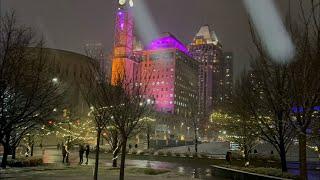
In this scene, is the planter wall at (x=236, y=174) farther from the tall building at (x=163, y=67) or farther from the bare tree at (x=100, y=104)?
the tall building at (x=163, y=67)

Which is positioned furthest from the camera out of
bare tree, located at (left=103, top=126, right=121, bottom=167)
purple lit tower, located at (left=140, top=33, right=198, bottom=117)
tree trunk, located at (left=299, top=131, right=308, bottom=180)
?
purple lit tower, located at (left=140, top=33, right=198, bottom=117)

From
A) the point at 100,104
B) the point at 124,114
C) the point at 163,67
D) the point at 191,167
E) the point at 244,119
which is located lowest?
the point at 191,167

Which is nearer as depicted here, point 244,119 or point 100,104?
point 100,104

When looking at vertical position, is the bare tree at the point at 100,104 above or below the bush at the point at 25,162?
above

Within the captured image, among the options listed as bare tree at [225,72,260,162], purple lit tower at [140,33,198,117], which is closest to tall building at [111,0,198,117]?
purple lit tower at [140,33,198,117]

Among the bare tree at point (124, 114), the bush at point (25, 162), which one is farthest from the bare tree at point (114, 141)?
the bare tree at point (124, 114)

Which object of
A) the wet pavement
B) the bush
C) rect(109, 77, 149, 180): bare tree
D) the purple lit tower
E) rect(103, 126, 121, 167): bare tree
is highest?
the purple lit tower

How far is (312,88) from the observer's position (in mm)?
9633

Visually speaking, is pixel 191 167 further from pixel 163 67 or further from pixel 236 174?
pixel 163 67

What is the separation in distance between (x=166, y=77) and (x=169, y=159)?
441ft

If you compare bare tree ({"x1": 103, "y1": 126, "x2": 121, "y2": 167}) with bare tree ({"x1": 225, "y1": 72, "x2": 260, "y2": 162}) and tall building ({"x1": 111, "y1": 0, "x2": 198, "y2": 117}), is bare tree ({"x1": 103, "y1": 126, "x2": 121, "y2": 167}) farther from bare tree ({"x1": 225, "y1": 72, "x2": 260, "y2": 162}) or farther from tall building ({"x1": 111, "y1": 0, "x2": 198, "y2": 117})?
tall building ({"x1": 111, "y1": 0, "x2": 198, "y2": 117})

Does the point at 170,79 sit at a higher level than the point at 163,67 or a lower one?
lower

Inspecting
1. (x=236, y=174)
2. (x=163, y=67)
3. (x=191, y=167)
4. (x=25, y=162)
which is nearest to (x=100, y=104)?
(x=236, y=174)

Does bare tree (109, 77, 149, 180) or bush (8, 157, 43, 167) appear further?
bush (8, 157, 43, 167)
